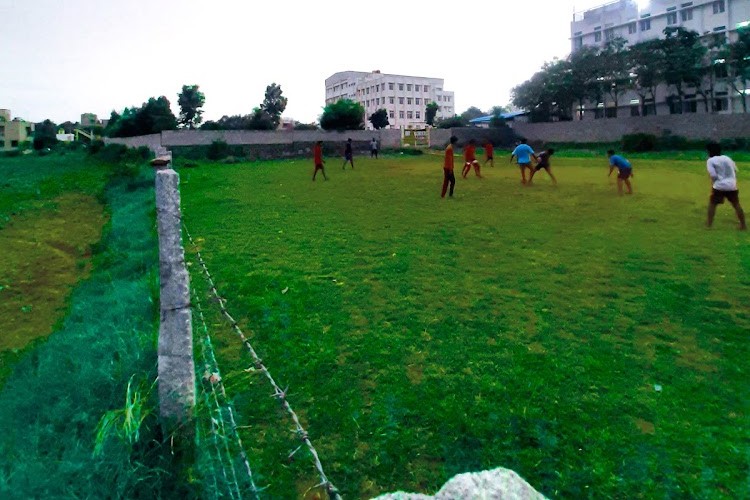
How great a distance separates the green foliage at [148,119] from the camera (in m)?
50.0

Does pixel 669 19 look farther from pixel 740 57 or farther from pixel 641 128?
pixel 641 128

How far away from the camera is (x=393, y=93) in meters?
92.2

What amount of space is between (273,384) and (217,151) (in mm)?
41015

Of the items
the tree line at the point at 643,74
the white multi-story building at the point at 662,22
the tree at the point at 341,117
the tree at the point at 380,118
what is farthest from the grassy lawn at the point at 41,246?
the white multi-story building at the point at 662,22

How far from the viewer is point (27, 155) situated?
5844cm

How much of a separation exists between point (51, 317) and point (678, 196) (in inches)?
558

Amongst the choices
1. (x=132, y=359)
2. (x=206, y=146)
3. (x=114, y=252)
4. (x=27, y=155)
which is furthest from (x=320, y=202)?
(x=27, y=155)

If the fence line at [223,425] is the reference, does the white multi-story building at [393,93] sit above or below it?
above

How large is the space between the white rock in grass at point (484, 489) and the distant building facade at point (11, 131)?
88.1m

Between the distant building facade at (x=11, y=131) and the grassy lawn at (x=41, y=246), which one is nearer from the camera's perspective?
the grassy lawn at (x=41, y=246)

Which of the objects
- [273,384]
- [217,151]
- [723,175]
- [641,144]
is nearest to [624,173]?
[723,175]

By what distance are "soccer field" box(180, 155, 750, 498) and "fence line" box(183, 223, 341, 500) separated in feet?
0.33

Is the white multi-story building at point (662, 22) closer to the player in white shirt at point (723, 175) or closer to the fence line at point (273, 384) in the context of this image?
the player in white shirt at point (723, 175)

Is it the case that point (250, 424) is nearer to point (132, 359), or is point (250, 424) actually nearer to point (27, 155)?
point (132, 359)
